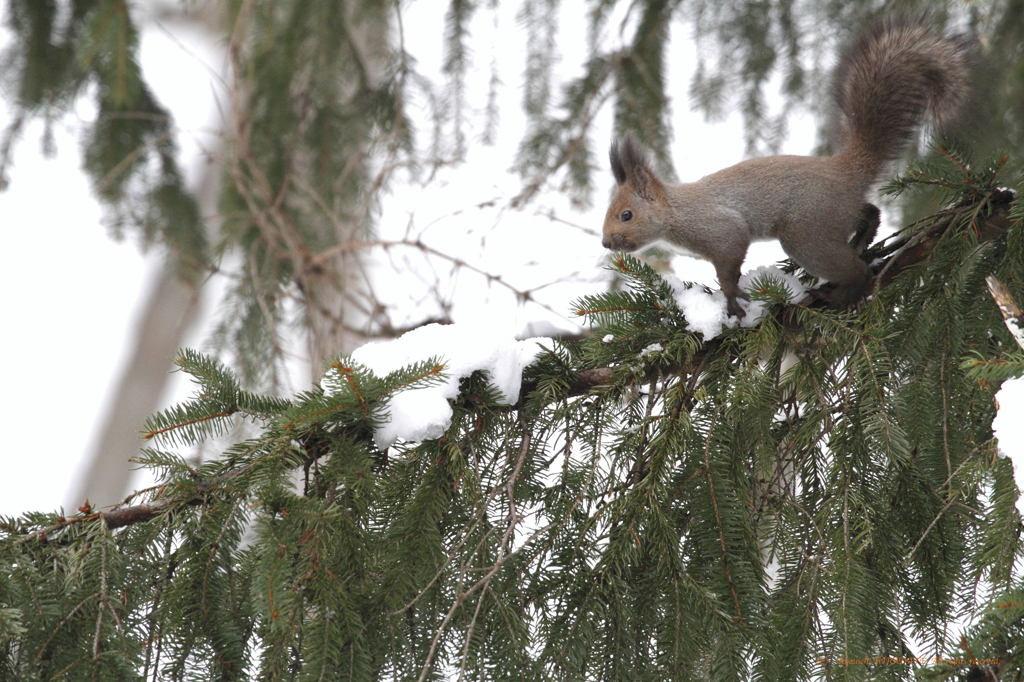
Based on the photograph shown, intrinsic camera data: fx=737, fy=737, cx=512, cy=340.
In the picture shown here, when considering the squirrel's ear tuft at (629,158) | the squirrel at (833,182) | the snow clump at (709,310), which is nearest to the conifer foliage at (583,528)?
the snow clump at (709,310)

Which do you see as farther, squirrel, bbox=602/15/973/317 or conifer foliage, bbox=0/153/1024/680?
squirrel, bbox=602/15/973/317

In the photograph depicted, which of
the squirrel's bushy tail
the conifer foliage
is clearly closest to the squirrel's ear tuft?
the squirrel's bushy tail

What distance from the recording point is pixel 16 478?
5027 mm

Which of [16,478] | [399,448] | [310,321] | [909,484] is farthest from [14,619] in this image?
[16,478]

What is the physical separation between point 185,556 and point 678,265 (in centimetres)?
136

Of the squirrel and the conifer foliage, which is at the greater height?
the squirrel

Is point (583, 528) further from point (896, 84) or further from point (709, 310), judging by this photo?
point (896, 84)

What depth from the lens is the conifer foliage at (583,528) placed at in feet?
2.52

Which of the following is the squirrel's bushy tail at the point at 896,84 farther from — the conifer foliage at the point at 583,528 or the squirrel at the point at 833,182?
the conifer foliage at the point at 583,528

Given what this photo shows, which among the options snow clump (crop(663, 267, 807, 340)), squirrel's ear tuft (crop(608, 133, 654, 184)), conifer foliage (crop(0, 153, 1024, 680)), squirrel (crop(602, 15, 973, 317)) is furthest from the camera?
squirrel's ear tuft (crop(608, 133, 654, 184))

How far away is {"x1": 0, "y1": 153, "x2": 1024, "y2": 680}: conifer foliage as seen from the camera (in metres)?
0.77

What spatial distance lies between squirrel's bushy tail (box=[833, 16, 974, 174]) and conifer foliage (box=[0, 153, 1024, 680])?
298 millimetres

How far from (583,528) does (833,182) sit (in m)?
0.77

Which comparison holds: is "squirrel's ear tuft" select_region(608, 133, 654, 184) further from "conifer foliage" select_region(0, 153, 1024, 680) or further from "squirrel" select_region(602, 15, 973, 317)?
"conifer foliage" select_region(0, 153, 1024, 680)
